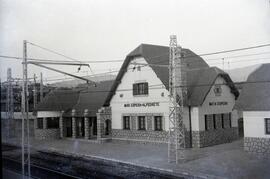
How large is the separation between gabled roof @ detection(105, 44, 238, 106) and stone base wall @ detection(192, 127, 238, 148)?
2.00m

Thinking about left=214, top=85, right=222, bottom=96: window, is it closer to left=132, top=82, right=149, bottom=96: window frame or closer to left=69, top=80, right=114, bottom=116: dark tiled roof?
left=132, top=82, right=149, bottom=96: window frame

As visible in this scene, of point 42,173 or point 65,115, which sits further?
point 65,115

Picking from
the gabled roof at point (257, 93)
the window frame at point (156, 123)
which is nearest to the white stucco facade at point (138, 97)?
the window frame at point (156, 123)

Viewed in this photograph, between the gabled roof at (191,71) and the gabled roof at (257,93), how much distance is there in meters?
3.25

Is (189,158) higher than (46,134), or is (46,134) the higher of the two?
(46,134)

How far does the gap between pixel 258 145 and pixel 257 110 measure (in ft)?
5.64

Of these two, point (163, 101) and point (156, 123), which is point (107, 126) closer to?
point (156, 123)

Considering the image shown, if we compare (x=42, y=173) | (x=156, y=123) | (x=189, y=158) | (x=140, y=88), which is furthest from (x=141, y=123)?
(x=42, y=173)

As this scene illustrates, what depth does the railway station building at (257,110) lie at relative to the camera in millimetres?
14820

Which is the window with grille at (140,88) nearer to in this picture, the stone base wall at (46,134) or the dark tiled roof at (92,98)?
the dark tiled roof at (92,98)

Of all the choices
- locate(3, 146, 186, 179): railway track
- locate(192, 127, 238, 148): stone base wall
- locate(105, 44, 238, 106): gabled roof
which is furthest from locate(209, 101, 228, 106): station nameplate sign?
locate(3, 146, 186, 179): railway track

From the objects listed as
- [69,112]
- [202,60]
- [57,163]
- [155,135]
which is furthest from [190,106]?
[69,112]

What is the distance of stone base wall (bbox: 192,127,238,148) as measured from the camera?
61.9 ft

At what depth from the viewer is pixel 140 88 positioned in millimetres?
21578
